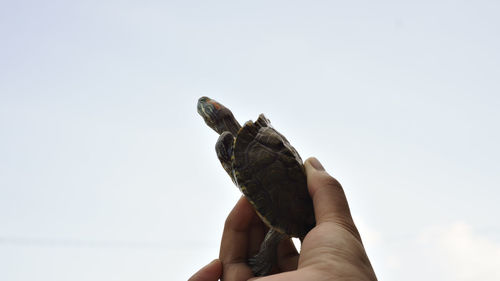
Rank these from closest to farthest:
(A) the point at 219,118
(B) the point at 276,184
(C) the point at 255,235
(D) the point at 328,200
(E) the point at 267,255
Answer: (D) the point at 328,200, (B) the point at 276,184, (E) the point at 267,255, (C) the point at 255,235, (A) the point at 219,118

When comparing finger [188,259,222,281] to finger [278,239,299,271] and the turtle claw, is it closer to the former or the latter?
the turtle claw

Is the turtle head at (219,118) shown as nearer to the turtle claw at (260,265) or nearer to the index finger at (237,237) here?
the index finger at (237,237)

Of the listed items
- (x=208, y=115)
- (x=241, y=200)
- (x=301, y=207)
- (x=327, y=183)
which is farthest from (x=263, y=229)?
(x=208, y=115)

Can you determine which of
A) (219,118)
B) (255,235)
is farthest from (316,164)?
(219,118)

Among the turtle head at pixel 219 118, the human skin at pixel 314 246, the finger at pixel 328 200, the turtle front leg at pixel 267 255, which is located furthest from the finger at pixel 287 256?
the turtle head at pixel 219 118

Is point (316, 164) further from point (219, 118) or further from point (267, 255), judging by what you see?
point (219, 118)

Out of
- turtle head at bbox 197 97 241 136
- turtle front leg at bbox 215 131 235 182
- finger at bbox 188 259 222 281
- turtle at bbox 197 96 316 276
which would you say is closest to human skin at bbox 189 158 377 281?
finger at bbox 188 259 222 281
